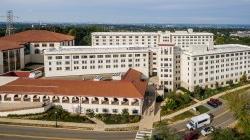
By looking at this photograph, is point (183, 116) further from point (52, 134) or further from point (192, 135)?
point (52, 134)

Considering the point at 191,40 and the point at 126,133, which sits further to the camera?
the point at 191,40

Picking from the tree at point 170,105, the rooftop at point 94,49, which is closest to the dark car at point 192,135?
the tree at point 170,105

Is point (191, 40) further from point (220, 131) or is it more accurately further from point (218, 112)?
point (220, 131)

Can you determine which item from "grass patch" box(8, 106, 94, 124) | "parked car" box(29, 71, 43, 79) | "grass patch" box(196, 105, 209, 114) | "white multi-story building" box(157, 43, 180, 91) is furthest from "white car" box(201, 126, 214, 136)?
"parked car" box(29, 71, 43, 79)

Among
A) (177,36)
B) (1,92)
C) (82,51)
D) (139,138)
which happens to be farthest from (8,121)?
(177,36)

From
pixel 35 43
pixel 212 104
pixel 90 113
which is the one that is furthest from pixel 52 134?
pixel 35 43

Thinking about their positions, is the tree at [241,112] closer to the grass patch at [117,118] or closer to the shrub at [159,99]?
the shrub at [159,99]
